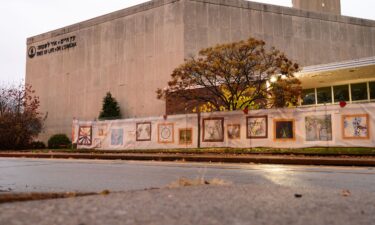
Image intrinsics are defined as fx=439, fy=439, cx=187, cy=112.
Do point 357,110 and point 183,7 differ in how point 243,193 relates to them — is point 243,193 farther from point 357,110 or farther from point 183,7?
point 183,7

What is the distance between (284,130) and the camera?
20984 millimetres

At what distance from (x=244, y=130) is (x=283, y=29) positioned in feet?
87.8

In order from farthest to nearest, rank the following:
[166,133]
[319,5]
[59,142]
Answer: [319,5] < [59,142] < [166,133]

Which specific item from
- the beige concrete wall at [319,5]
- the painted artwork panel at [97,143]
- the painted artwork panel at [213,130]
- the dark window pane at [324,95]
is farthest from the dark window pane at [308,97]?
the beige concrete wall at [319,5]

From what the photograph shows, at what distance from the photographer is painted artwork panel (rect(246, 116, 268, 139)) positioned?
70.7 ft

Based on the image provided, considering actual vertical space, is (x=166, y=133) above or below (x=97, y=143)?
above

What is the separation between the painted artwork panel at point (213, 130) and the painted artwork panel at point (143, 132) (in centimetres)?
380

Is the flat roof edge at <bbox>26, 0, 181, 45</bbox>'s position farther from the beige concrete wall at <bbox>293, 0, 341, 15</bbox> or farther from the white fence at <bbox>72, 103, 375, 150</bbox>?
the white fence at <bbox>72, 103, 375, 150</bbox>

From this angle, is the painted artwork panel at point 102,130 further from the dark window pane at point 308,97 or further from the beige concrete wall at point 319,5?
the beige concrete wall at point 319,5

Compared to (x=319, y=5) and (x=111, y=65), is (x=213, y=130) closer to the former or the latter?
(x=111, y=65)

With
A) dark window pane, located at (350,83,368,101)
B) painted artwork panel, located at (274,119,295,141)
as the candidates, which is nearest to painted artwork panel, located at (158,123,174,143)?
painted artwork panel, located at (274,119,295,141)

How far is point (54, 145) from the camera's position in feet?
146

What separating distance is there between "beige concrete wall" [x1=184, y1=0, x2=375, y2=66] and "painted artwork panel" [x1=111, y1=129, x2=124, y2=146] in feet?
52.4

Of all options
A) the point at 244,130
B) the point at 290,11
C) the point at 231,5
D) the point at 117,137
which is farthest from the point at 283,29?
the point at 244,130
